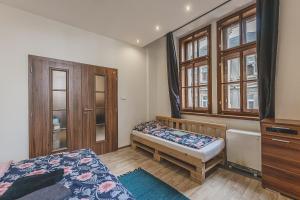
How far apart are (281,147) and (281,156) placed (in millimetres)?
113

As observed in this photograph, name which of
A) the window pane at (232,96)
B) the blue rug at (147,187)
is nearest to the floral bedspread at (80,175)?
the blue rug at (147,187)

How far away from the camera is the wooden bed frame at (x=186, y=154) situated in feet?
7.49

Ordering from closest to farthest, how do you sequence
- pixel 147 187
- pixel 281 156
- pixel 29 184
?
pixel 29 184
pixel 281 156
pixel 147 187

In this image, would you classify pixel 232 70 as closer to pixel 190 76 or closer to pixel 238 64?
pixel 238 64

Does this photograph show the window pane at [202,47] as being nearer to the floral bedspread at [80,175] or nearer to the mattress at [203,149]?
the mattress at [203,149]

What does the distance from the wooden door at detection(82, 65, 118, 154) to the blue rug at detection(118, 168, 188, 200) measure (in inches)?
48.2

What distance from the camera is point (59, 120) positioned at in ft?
9.53

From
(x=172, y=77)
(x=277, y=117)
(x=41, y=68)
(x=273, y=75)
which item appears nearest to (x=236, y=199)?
(x=277, y=117)

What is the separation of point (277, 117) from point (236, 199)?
1.33m

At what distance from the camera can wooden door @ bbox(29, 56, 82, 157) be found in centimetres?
259

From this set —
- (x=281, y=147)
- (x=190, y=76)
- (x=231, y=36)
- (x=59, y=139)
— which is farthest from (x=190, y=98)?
(x=59, y=139)

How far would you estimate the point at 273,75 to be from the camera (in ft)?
7.11

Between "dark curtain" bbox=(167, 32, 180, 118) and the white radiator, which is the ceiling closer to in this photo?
"dark curtain" bbox=(167, 32, 180, 118)

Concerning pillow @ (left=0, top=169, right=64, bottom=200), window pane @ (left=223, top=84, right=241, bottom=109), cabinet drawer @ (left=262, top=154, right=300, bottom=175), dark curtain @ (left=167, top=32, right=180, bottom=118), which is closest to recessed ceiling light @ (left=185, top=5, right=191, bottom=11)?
dark curtain @ (left=167, top=32, right=180, bottom=118)
